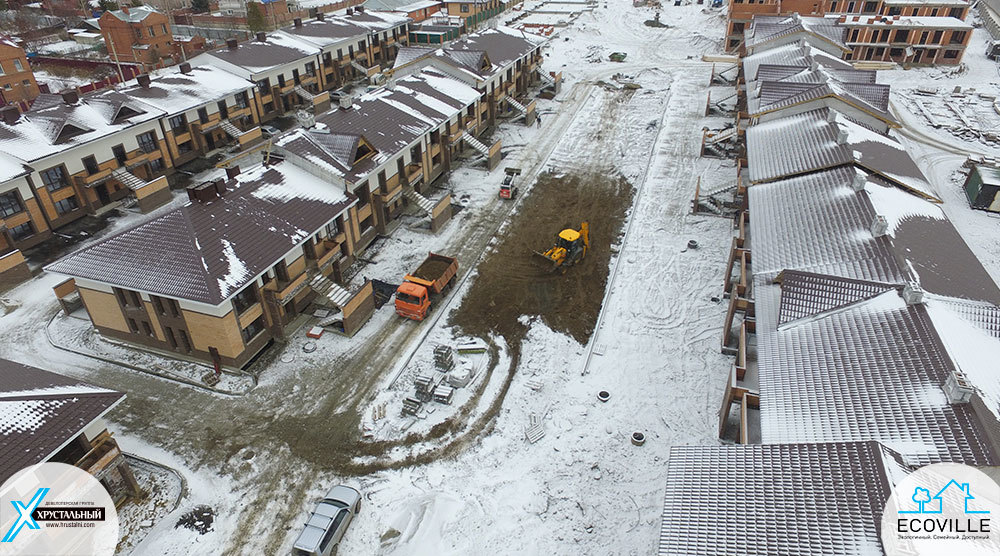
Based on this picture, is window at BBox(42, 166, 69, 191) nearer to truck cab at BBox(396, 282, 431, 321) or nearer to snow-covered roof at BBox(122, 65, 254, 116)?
snow-covered roof at BBox(122, 65, 254, 116)

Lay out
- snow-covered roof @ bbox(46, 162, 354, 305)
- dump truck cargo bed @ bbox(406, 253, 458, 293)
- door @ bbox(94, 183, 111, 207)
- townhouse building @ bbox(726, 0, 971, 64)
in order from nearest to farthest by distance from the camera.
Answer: snow-covered roof @ bbox(46, 162, 354, 305)
dump truck cargo bed @ bbox(406, 253, 458, 293)
door @ bbox(94, 183, 111, 207)
townhouse building @ bbox(726, 0, 971, 64)

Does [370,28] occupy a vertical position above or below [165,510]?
above

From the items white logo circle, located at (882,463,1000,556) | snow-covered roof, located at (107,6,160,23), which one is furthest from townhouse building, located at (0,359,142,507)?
snow-covered roof, located at (107,6,160,23)

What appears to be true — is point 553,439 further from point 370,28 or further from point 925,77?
point 925,77

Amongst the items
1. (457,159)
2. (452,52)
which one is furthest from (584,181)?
(452,52)

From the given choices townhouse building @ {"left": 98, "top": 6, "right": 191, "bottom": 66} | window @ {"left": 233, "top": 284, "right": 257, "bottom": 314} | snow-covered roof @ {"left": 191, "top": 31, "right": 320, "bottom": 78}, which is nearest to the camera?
window @ {"left": 233, "top": 284, "right": 257, "bottom": 314}

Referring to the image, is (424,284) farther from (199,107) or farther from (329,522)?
(199,107)

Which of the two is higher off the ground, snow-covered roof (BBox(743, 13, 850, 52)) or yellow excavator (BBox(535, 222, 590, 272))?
snow-covered roof (BBox(743, 13, 850, 52))
